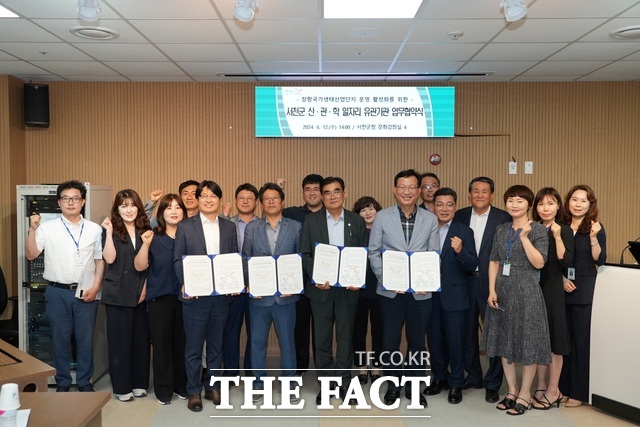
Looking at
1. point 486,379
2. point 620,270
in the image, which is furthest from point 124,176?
point 620,270

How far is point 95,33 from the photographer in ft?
14.1

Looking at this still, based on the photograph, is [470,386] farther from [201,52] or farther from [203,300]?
[201,52]

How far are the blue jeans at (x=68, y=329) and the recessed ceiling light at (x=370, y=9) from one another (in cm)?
304

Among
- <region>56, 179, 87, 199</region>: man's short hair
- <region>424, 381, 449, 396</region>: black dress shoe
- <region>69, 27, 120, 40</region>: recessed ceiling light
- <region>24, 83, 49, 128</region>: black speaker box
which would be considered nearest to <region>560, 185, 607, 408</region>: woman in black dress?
<region>424, 381, 449, 396</region>: black dress shoe

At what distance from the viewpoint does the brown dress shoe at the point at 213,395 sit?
4383 millimetres

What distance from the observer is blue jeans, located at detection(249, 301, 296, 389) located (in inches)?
173

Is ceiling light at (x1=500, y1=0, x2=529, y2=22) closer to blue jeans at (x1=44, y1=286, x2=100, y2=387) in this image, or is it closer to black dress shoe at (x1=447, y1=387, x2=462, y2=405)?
black dress shoe at (x1=447, y1=387, x2=462, y2=405)

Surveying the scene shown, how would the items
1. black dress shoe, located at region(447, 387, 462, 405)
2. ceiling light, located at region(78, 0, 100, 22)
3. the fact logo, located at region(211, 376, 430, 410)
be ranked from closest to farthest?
1. ceiling light, located at region(78, 0, 100, 22)
2. the fact logo, located at region(211, 376, 430, 410)
3. black dress shoe, located at region(447, 387, 462, 405)

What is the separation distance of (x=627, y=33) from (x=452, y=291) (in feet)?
8.23

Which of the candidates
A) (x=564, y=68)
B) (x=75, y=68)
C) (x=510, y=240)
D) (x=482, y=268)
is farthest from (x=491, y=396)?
(x=75, y=68)

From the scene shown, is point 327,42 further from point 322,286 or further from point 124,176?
point 124,176

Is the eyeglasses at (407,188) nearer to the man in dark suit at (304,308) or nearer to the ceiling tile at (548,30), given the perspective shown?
the man in dark suit at (304,308)

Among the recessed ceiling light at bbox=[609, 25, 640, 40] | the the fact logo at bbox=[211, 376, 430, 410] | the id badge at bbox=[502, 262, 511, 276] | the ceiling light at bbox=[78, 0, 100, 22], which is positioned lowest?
the the fact logo at bbox=[211, 376, 430, 410]

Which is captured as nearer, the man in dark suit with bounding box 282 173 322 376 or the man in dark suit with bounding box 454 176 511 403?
the man in dark suit with bounding box 454 176 511 403
